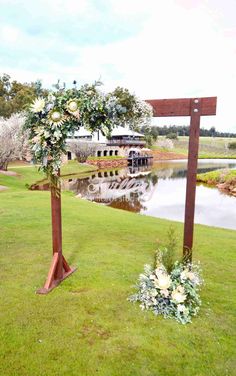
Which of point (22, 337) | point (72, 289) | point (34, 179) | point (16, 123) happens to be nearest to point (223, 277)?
point (72, 289)

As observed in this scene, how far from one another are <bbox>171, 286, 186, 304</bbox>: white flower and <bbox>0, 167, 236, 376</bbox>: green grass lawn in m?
0.28

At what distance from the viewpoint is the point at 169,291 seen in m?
3.81

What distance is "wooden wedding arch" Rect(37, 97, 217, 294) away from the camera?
4281 mm

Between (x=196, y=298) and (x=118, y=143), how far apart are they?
43509mm

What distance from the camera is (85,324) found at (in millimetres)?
3438

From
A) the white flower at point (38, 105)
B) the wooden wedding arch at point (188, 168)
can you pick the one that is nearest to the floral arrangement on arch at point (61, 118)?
the white flower at point (38, 105)

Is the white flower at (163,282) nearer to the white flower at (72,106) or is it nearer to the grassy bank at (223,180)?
the white flower at (72,106)

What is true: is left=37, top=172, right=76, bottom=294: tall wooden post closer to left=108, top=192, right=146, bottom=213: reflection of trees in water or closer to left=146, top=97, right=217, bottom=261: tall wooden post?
left=146, top=97, right=217, bottom=261: tall wooden post

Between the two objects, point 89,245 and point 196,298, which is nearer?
point 196,298

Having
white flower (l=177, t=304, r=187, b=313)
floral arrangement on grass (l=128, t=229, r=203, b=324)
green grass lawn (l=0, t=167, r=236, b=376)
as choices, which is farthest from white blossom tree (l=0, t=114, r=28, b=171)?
white flower (l=177, t=304, r=187, b=313)

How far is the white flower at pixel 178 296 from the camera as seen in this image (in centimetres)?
365

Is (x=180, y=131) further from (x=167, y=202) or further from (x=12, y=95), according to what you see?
(x=167, y=202)

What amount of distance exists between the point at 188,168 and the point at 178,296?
1899 millimetres

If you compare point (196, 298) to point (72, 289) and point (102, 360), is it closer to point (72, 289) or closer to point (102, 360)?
point (102, 360)
